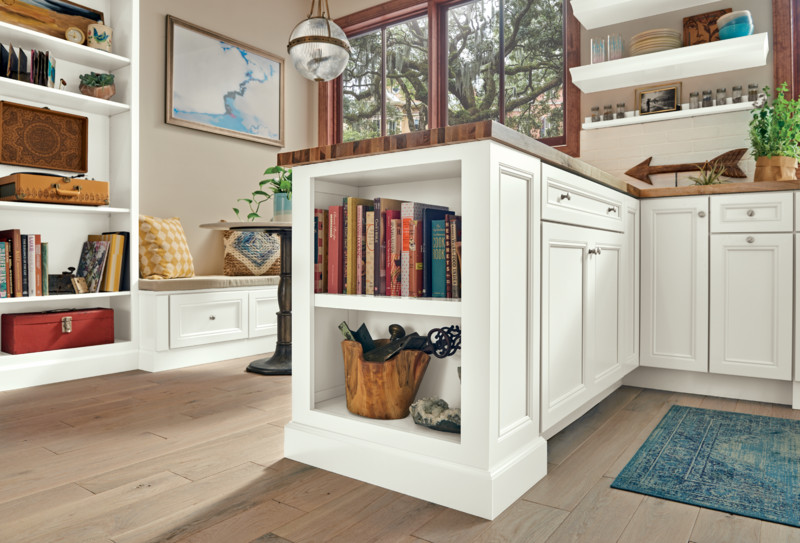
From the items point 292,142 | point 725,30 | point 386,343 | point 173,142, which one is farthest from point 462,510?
point 292,142

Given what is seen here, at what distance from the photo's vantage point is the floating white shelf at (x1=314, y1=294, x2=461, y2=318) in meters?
1.39

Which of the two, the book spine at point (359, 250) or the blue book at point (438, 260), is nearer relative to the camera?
the blue book at point (438, 260)

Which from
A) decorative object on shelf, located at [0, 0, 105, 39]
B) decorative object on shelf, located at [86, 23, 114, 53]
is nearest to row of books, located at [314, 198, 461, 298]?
decorative object on shelf, located at [86, 23, 114, 53]

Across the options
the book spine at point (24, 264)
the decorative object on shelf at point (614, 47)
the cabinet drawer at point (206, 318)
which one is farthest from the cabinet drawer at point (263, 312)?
the decorative object on shelf at point (614, 47)

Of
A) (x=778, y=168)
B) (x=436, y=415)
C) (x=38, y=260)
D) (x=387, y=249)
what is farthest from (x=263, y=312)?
(x=778, y=168)

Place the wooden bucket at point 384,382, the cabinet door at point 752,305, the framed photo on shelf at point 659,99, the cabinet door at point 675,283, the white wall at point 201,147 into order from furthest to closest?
1. the white wall at point 201,147
2. the framed photo on shelf at point 659,99
3. the cabinet door at point 675,283
4. the cabinet door at point 752,305
5. the wooden bucket at point 384,382

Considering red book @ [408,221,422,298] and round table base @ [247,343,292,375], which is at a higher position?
red book @ [408,221,422,298]

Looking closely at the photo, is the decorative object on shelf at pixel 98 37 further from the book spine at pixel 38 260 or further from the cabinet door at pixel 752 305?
the cabinet door at pixel 752 305

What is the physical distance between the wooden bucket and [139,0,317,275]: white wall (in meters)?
2.67

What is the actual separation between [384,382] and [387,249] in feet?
1.25

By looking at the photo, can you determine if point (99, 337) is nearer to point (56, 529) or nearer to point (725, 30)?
point (56, 529)

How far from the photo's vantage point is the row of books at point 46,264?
2.63 m

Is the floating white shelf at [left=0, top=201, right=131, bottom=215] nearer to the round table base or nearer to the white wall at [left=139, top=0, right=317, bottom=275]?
the white wall at [left=139, top=0, right=317, bottom=275]

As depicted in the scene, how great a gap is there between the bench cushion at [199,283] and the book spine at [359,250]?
5.82 ft
